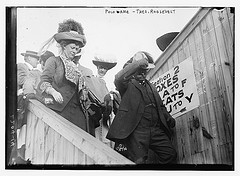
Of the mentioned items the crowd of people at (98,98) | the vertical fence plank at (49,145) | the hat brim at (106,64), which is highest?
the hat brim at (106,64)

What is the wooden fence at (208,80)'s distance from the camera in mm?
4594

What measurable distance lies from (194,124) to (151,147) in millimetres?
452

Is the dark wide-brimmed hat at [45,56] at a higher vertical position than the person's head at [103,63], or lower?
higher

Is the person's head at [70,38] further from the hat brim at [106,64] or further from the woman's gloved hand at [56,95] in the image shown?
the woman's gloved hand at [56,95]

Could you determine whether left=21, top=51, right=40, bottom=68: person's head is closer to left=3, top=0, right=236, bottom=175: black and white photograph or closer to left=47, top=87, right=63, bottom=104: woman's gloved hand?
left=3, top=0, right=236, bottom=175: black and white photograph

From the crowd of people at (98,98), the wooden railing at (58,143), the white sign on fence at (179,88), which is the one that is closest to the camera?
the wooden railing at (58,143)

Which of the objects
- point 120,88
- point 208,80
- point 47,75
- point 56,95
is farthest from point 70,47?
point 208,80

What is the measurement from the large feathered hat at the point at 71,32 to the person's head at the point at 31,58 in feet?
0.83

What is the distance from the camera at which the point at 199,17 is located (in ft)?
15.7

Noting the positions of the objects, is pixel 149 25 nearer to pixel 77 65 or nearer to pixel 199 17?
pixel 199 17

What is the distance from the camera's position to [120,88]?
477 cm

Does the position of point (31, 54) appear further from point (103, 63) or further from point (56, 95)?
point (103, 63)

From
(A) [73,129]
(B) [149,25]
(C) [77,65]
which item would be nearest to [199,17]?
(B) [149,25]

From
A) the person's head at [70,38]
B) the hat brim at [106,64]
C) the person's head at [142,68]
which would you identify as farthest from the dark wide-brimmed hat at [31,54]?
the person's head at [142,68]
